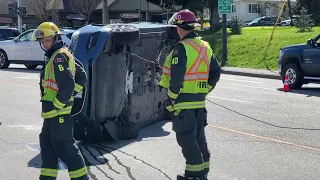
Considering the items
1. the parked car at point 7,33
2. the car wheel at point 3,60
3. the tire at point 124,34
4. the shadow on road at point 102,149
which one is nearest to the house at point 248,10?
the parked car at point 7,33

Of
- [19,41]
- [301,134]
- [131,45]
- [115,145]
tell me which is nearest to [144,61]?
[131,45]

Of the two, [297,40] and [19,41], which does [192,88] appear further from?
[297,40]

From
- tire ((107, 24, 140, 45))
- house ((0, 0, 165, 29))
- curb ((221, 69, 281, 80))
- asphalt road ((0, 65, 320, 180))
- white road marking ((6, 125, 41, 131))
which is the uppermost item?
house ((0, 0, 165, 29))

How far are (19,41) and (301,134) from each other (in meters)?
16.2

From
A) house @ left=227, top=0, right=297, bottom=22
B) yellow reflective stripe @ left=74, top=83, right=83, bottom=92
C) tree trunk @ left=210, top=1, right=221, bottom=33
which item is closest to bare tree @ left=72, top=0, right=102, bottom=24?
tree trunk @ left=210, top=1, right=221, bottom=33

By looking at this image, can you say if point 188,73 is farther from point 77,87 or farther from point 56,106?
point 56,106

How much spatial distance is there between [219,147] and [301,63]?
8.46m

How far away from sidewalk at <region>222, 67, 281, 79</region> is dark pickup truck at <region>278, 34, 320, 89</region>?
150 inches

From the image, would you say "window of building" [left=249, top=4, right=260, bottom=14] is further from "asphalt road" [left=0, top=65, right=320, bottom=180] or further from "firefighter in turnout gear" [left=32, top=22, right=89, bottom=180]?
"firefighter in turnout gear" [left=32, top=22, right=89, bottom=180]

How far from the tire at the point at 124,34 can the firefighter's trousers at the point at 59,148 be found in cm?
284

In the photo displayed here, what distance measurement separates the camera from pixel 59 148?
18.6 feet

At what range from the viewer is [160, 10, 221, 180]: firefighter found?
580 centimetres

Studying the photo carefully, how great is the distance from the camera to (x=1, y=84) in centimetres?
1706

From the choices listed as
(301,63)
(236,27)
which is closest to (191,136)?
(301,63)
